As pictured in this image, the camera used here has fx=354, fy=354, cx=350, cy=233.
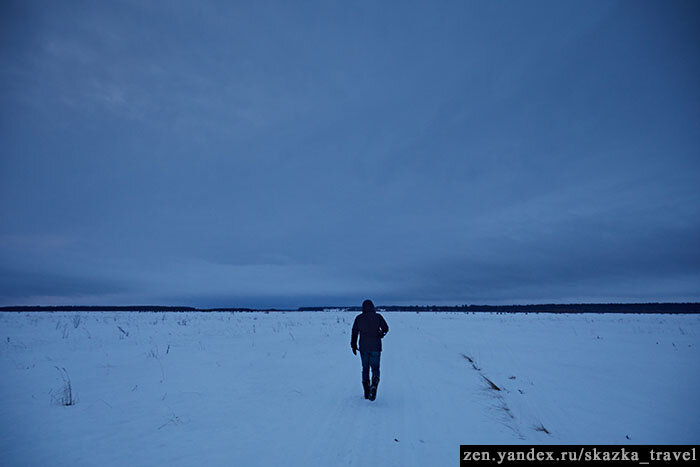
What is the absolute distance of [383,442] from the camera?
5.45 metres

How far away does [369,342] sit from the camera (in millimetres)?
7953

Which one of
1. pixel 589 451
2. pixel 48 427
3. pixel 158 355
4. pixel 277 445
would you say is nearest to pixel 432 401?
pixel 589 451

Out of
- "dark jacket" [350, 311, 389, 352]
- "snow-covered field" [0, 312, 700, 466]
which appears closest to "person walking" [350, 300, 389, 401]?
"dark jacket" [350, 311, 389, 352]

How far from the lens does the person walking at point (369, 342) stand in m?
7.84

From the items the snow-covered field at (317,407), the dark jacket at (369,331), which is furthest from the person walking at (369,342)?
the snow-covered field at (317,407)

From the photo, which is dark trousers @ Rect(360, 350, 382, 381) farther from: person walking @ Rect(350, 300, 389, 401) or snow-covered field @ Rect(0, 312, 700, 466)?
snow-covered field @ Rect(0, 312, 700, 466)

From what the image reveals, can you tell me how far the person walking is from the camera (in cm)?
784

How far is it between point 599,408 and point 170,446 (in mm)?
8263

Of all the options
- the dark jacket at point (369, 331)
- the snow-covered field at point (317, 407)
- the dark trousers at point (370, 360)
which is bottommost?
the snow-covered field at point (317, 407)

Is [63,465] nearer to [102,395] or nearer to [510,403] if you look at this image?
[102,395]

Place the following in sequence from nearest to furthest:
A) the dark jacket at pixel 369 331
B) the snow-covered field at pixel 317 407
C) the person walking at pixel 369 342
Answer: the snow-covered field at pixel 317 407
the person walking at pixel 369 342
the dark jacket at pixel 369 331

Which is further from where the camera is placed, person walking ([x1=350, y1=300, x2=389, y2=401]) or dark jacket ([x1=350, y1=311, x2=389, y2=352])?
dark jacket ([x1=350, y1=311, x2=389, y2=352])

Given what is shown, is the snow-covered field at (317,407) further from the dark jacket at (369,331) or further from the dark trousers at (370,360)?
the dark jacket at (369,331)

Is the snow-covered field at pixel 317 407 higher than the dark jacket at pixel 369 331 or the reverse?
the reverse
